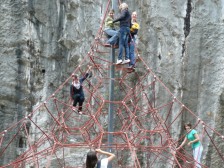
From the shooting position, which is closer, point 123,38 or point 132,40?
point 123,38

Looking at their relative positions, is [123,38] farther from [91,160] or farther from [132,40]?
[91,160]

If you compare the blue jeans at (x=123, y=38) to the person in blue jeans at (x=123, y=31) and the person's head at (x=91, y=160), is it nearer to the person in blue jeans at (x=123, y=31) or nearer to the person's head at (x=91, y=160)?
the person in blue jeans at (x=123, y=31)

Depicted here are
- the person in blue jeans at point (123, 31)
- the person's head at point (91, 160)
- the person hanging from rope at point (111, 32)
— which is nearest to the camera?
the person's head at point (91, 160)

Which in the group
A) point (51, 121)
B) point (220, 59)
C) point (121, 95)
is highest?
point (220, 59)

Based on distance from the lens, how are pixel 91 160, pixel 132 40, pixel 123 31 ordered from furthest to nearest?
pixel 132 40 < pixel 123 31 < pixel 91 160

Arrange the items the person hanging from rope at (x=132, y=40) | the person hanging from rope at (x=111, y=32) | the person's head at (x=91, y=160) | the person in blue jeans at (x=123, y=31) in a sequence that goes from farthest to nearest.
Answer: the person hanging from rope at (x=132, y=40)
the person hanging from rope at (x=111, y=32)
the person in blue jeans at (x=123, y=31)
the person's head at (x=91, y=160)

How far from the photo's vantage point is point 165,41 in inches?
362

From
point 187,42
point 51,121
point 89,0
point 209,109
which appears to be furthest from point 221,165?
point 89,0

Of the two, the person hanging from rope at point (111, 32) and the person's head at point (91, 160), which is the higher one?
the person hanging from rope at point (111, 32)

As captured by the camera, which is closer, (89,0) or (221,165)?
(221,165)

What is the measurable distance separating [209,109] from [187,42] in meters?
1.51

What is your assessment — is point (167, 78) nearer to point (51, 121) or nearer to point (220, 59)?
point (220, 59)

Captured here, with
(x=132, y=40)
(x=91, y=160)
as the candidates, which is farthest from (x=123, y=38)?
(x=91, y=160)

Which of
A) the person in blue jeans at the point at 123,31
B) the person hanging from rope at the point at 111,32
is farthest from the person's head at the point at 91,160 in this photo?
the person hanging from rope at the point at 111,32
